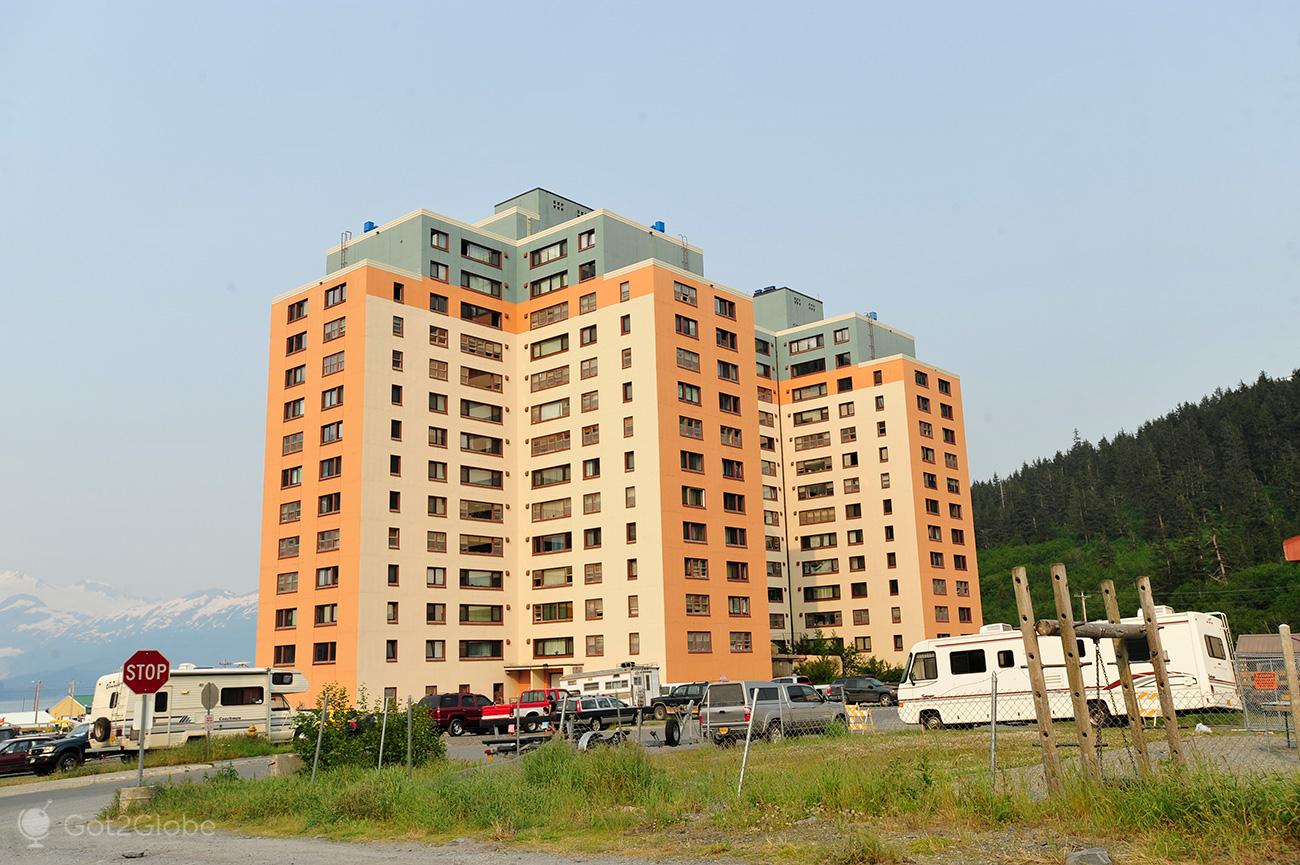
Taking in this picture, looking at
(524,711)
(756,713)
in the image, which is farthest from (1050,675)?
(524,711)

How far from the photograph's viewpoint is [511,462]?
7944cm

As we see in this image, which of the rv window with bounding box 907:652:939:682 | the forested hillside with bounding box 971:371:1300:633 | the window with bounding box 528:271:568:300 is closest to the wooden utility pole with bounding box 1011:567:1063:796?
the rv window with bounding box 907:652:939:682

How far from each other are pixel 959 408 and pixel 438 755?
8780cm

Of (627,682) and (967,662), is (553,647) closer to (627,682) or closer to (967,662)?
(627,682)

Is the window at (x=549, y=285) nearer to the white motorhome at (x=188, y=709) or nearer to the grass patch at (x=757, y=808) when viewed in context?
the white motorhome at (x=188, y=709)

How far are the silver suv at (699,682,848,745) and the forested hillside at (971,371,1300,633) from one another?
93.2 metres

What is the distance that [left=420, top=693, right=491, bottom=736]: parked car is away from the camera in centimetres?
5234

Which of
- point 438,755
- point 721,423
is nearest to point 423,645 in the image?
point 721,423

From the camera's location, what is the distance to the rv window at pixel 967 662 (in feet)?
113

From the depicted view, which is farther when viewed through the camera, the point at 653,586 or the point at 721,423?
the point at 721,423

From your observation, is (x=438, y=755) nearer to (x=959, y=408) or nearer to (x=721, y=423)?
(x=721, y=423)

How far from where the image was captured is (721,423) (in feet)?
250

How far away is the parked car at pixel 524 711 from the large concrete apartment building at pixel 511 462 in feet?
50.4

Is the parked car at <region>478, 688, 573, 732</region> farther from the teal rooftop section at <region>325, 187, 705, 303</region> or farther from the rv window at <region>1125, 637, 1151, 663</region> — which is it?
the teal rooftop section at <region>325, 187, 705, 303</region>
